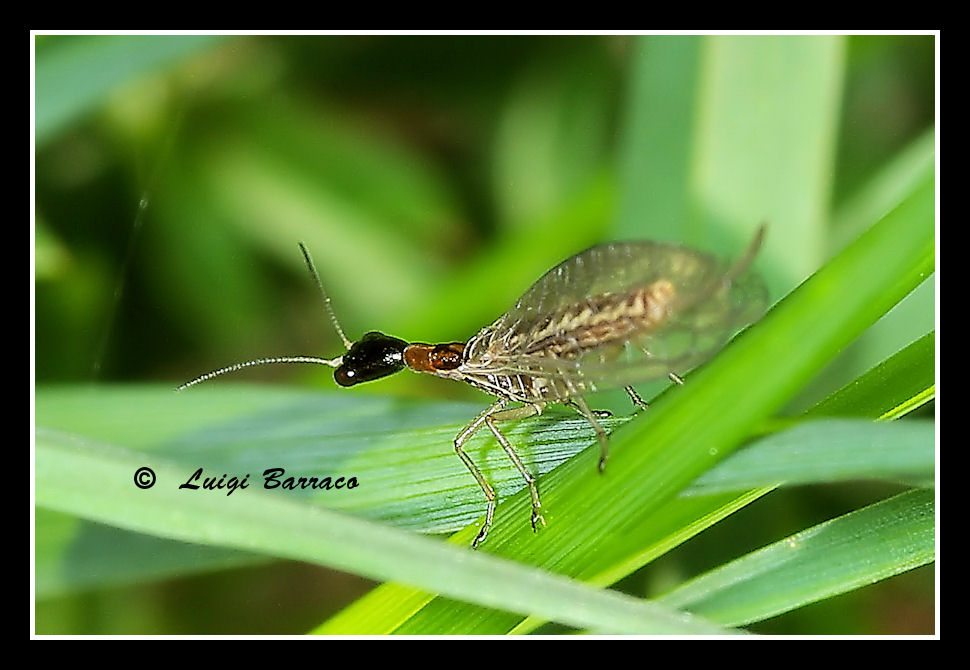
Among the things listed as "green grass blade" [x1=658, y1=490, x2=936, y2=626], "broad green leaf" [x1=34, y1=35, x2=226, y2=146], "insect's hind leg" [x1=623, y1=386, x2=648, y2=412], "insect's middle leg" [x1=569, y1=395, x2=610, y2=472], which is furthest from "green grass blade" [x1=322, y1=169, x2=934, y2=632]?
"broad green leaf" [x1=34, y1=35, x2=226, y2=146]

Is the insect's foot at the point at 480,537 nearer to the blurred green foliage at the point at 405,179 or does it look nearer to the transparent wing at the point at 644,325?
the transparent wing at the point at 644,325

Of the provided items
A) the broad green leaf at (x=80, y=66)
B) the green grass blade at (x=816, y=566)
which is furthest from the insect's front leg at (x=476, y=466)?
the broad green leaf at (x=80, y=66)

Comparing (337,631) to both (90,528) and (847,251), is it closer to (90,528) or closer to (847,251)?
(90,528)

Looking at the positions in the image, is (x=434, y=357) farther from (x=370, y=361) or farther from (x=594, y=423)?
(x=594, y=423)

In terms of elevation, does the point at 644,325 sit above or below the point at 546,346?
below

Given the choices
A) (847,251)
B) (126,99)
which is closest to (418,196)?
(126,99)

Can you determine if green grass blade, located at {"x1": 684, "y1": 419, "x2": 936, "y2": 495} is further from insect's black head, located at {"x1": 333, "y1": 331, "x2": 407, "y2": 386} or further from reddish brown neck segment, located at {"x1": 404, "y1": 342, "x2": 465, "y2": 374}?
insect's black head, located at {"x1": 333, "y1": 331, "x2": 407, "y2": 386}

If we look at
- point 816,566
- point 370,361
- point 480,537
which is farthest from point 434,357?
point 816,566
